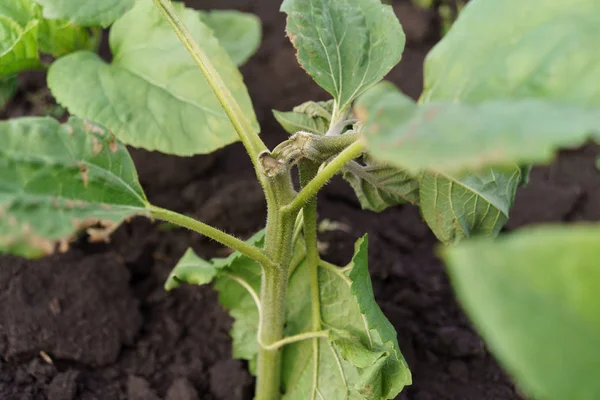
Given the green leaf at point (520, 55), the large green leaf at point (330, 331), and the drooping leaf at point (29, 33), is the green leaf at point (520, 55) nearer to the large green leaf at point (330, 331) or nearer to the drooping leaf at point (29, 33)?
the large green leaf at point (330, 331)

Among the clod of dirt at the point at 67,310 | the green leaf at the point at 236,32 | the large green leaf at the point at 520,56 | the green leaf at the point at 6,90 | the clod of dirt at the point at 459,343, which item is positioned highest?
the large green leaf at the point at 520,56

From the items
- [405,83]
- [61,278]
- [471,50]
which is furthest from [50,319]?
[405,83]

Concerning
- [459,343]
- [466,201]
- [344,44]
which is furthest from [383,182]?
[459,343]

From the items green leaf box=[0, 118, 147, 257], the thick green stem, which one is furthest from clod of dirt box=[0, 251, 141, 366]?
green leaf box=[0, 118, 147, 257]

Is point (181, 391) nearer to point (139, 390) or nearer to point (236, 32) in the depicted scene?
point (139, 390)

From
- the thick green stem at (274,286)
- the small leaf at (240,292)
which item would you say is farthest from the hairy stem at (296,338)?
the small leaf at (240,292)

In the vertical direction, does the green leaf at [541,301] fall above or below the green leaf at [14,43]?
above
